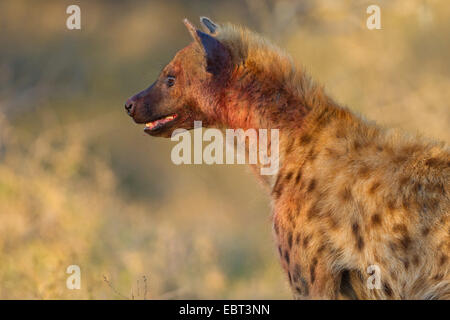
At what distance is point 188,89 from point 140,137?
961cm

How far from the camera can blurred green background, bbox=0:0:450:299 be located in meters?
6.59

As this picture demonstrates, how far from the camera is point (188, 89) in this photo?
15.0ft

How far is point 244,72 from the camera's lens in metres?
4.37

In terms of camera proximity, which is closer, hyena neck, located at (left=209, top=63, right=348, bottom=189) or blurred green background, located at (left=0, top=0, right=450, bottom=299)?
hyena neck, located at (left=209, top=63, right=348, bottom=189)

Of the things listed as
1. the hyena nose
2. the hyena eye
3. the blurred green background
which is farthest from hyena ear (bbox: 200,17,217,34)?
the hyena nose

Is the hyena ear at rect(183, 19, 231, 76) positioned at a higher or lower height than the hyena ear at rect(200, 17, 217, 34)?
lower

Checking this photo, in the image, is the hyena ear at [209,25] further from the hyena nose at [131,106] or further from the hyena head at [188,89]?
the hyena nose at [131,106]

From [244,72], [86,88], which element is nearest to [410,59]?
[86,88]

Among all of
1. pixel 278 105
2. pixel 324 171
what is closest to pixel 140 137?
pixel 278 105

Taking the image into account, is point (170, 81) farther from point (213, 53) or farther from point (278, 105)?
point (278, 105)

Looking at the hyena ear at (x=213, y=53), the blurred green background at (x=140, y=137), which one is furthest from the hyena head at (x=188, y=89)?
the blurred green background at (x=140, y=137)
